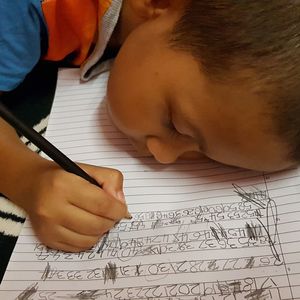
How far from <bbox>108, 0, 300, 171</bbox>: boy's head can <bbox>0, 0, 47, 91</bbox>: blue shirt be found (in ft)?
0.37

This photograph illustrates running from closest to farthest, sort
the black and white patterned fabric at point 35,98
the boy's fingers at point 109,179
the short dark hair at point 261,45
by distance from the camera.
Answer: the short dark hair at point 261,45 → the boy's fingers at point 109,179 → the black and white patterned fabric at point 35,98

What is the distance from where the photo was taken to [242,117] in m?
0.47

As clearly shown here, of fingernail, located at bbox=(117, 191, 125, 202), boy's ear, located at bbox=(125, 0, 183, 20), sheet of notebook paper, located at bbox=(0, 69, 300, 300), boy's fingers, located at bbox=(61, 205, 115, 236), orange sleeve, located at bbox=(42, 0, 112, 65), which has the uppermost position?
boy's ear, located at bbox=(125, 0, 183, 20)

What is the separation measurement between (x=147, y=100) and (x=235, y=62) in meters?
0.10

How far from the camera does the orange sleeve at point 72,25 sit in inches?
24.8

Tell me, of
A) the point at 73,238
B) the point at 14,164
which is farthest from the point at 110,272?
the point at 14,164

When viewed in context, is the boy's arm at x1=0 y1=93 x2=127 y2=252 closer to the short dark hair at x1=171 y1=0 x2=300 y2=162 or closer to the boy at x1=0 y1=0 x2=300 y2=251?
the boy at x1=0 y1=0 x2=300 y2=251

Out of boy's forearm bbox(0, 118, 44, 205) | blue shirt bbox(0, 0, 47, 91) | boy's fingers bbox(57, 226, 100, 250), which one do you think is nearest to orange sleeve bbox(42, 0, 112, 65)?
blue shirt bbox(0, 0, 47, 91)

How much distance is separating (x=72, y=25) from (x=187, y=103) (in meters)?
0.21

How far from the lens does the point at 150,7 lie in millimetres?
554

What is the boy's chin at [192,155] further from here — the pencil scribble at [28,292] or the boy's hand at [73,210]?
the pencil scribble at [28,292]

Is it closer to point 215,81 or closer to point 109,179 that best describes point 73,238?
point 109,179

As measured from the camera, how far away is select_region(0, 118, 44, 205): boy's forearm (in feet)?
1.92

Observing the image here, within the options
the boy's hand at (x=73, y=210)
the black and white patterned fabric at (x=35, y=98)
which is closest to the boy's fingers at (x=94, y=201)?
the boy's hand at (x=73, y=210)
